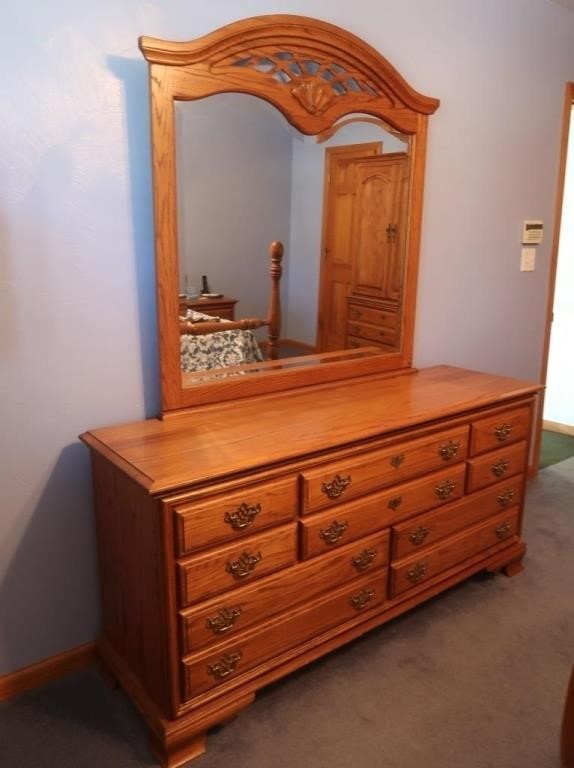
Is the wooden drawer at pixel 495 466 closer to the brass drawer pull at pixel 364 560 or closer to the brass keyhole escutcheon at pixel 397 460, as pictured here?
the brass keyhole escutcheon at pixel 397 460

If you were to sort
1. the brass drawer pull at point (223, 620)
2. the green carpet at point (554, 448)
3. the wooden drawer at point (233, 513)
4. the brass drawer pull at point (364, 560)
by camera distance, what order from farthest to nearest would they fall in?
the green carpet at point (554, 448)
the brass drawer pull at point (364, 560)
the brass drawer pull at point (223, 620)
the wooden drawer at point (233, 513)

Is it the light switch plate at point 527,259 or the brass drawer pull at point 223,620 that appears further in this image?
the light switch plate at point 527,259

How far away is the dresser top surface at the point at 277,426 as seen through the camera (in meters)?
1.59

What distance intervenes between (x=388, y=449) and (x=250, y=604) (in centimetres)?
63

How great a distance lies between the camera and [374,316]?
2.47m

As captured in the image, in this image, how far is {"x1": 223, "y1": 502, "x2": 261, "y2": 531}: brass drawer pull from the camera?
161 centimetres

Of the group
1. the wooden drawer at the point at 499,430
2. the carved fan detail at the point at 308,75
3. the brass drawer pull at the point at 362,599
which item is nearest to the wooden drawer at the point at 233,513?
the brass drawer pull at the point at 362,599

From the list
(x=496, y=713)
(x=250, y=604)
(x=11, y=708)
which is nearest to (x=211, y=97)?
(x=250, y=604)

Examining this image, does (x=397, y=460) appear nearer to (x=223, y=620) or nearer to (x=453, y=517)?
(x=453, y=517)

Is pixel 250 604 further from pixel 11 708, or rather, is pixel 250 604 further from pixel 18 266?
pixel 18 266

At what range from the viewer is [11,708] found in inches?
73.2

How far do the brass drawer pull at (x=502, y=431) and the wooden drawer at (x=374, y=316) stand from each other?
56cm

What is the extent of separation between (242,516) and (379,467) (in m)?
0.52

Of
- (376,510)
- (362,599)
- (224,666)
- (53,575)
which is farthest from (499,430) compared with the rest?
(53,575)
